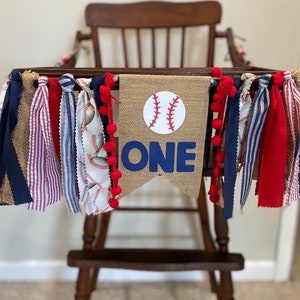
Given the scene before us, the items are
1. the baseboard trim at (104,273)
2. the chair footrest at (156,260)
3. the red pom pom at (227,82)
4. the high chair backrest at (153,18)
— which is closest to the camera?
the red pom pom at (227,82)

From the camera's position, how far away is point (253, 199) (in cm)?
121

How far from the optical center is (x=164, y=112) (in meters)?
0.60

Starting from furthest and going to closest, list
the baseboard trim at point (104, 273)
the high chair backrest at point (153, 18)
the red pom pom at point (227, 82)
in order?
the baseboard trim at point (104, 273) < the high chair backrest at point (153, 18) < the red pom pom at point (227, 82)

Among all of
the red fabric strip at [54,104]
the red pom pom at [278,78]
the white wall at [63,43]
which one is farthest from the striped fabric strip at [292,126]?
the white wall at [63,43]

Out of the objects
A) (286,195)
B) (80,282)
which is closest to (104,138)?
(286,195)

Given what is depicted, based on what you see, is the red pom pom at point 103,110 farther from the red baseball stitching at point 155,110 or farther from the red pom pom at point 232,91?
the red pom pom at point 232,91

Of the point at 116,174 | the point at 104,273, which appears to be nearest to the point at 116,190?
the point at 116,174

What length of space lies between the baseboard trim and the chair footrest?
1.42 feet

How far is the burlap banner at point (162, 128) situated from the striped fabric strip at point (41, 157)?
0.38 ft

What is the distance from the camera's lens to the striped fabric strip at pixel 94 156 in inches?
23.4

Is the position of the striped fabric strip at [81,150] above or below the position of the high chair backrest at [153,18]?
below

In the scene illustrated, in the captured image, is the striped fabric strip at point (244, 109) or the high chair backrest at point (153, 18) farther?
the high chair backrest at point (153, 18)

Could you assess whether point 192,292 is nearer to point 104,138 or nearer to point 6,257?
point 6,257

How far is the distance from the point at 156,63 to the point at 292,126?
0.57 metres
